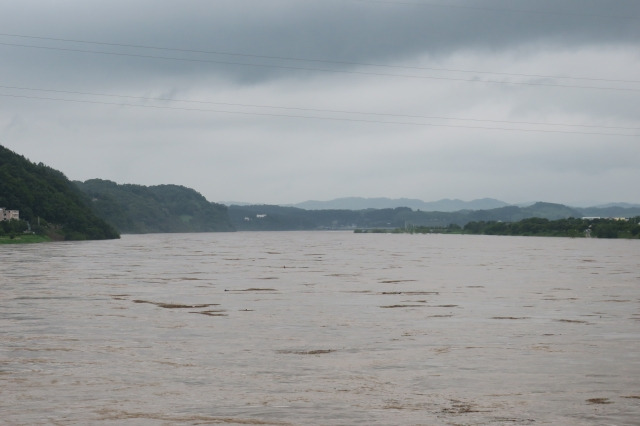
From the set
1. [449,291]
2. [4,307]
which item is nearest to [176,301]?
[4,307]

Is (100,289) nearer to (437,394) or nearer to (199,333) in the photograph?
(199,333)

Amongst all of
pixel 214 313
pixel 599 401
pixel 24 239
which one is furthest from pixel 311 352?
pixel 24 239

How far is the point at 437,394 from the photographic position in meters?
18.3

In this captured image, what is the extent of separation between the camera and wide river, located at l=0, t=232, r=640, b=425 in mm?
16688

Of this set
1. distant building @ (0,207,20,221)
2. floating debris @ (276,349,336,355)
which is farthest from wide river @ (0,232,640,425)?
distant building @ (0,207,20,221)

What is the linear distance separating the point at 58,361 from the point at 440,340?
1203 centimetres

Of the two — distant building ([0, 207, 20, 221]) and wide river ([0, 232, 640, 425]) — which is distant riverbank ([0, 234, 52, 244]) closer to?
distant building ([0, 207, 20, 221])

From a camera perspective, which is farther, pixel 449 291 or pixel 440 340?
pixel 449 291

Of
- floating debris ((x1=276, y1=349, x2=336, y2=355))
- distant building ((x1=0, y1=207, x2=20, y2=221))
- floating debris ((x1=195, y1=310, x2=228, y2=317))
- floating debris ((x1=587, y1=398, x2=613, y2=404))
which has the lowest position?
floating debris ((x1=195, y1=310, x2=228, y2=317))

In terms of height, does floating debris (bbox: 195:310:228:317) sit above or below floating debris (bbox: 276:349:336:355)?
below

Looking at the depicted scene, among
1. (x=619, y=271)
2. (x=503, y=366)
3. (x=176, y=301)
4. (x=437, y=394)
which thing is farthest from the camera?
(x=619, y=271)

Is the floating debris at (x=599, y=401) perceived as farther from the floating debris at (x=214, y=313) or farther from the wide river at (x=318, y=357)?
the floating debris at (x=214, y=313)

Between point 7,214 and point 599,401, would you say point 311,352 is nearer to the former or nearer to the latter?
point 599,401

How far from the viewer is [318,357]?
23.4 m
